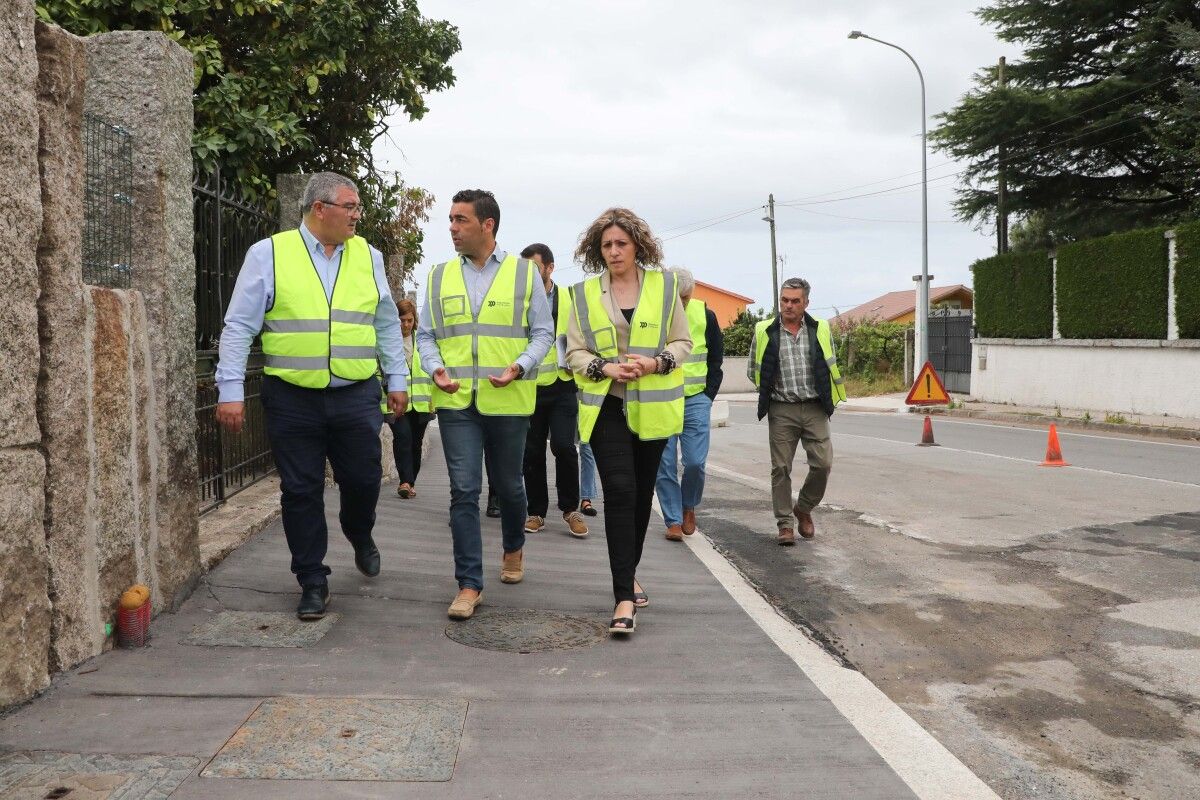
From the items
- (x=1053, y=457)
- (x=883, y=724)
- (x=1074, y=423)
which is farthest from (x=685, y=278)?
(x=1074, y=423)

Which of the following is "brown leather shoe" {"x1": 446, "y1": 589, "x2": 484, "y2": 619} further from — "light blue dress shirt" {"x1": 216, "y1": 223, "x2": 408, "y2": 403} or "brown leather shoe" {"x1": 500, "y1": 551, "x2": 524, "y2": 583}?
"light blue dress shirt" {"x1": 216, "y1": 223, "x2": 408, "y2": 403}

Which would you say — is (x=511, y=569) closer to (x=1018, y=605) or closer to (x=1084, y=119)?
(x=1018, y=605)

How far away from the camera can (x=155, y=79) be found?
4.82 meters

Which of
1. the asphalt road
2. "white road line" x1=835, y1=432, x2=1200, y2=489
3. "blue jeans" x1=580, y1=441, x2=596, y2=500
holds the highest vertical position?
"blue jeans" x1=580, y1=441, x2=596, y2=500

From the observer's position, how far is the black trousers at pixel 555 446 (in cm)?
737

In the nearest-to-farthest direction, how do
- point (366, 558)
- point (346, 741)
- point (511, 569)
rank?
point (346, 741)
point (366, 558)
point (511, 569)

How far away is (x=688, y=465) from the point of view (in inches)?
295

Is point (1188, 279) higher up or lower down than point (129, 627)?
higher up

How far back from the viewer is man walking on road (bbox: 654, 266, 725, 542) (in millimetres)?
7367

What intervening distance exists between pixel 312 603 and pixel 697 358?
346 cm

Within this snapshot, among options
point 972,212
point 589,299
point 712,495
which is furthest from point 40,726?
point 972,212

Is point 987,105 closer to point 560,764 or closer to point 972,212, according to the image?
point 972,212

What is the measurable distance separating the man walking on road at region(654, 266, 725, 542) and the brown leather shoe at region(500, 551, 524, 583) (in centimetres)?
178

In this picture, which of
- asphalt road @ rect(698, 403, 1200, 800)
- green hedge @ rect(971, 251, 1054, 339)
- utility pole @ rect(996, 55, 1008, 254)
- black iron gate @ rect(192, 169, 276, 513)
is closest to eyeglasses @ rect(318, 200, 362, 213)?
black iron gate @ rect(192, 169, 276, 513)
